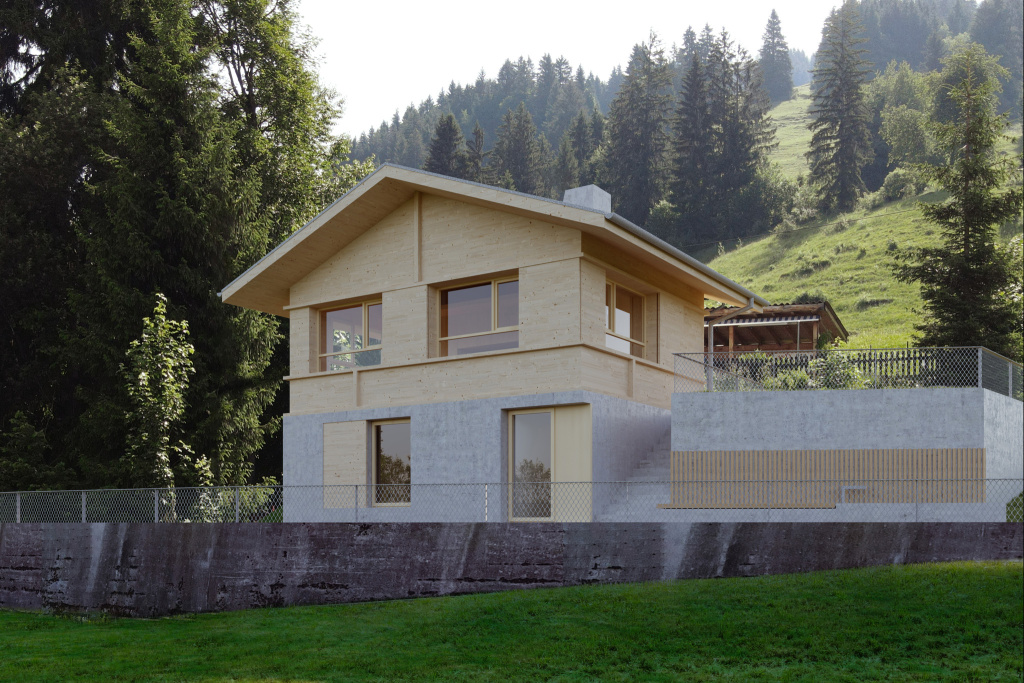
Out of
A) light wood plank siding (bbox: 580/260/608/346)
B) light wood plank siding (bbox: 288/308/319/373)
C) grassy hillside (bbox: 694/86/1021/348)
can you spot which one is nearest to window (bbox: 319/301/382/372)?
light wood plank siding (bbox: 288/308/319/373)

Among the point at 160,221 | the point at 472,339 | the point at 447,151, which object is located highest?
the point at 447,151

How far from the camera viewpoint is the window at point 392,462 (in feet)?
71.3

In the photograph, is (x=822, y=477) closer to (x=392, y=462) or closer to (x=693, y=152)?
(x=392, y=462)

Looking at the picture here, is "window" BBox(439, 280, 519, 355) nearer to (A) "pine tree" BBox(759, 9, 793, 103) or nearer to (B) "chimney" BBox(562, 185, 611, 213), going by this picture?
(B) "chimney" BBox(562, 185, 611, 213)

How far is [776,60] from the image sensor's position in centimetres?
17075

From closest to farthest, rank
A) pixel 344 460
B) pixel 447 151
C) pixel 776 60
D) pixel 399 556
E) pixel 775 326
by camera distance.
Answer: pixel 399 556 → pixel 344 460 → pixel 775 326 → pixel 447 151 → pixel 776 60

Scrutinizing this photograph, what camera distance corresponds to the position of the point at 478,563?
1698cm

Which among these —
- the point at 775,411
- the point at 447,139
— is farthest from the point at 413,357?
the point at 447,139

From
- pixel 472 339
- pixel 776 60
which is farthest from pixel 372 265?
pixel 776 60

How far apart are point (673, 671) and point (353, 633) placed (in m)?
5.11

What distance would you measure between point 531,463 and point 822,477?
214 inches

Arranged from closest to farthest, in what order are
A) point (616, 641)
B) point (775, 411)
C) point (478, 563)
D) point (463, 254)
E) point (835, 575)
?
1. point (616, 641)
2. point (835, 575)
3. point (478, 563)
4. point (775, 411)
5. point (463, 254)

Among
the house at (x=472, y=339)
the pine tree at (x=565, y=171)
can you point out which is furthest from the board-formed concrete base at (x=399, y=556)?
the pine tree at (x=565, y=171)

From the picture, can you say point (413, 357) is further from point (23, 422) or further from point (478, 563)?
point (23, 422)
